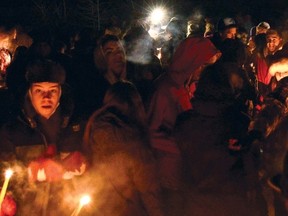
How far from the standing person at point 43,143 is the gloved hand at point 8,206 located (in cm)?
8

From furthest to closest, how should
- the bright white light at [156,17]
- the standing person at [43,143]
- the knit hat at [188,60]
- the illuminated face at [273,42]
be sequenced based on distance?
the bright white light at [156,17], the illuminated face at [273,42], the knit hat at [188,60], the standing person at [43,143]

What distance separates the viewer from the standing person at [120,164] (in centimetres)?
352

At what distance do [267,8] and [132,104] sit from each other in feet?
80.5

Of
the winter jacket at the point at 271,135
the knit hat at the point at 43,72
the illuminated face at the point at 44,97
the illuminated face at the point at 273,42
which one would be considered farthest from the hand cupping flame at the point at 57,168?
the illuminated face at the point at 273,42

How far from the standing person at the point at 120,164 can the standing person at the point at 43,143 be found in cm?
16

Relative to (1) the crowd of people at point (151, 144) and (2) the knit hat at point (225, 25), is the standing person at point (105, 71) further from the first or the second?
(2) the knit hat at point (225, 25)

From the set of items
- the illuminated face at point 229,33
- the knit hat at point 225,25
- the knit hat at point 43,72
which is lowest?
the illuminated face at point 229,33

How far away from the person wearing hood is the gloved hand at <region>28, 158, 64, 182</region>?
125 cm

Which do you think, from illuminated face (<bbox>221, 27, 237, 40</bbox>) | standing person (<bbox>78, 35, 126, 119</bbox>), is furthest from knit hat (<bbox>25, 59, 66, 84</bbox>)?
illuminated face (<bbox>221, 27, 237, 40</bbox>)

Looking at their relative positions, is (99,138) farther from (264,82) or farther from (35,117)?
(264,82)

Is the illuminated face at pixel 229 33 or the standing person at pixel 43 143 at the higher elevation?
the illuminated face at pixel 229 33

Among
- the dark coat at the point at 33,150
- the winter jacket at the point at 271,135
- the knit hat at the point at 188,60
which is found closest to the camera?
the winter jacket at the point at 271,135

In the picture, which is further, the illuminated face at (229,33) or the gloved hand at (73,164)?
the illuminated face at (229,33)

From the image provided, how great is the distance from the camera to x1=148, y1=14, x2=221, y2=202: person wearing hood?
4453 millimetres
